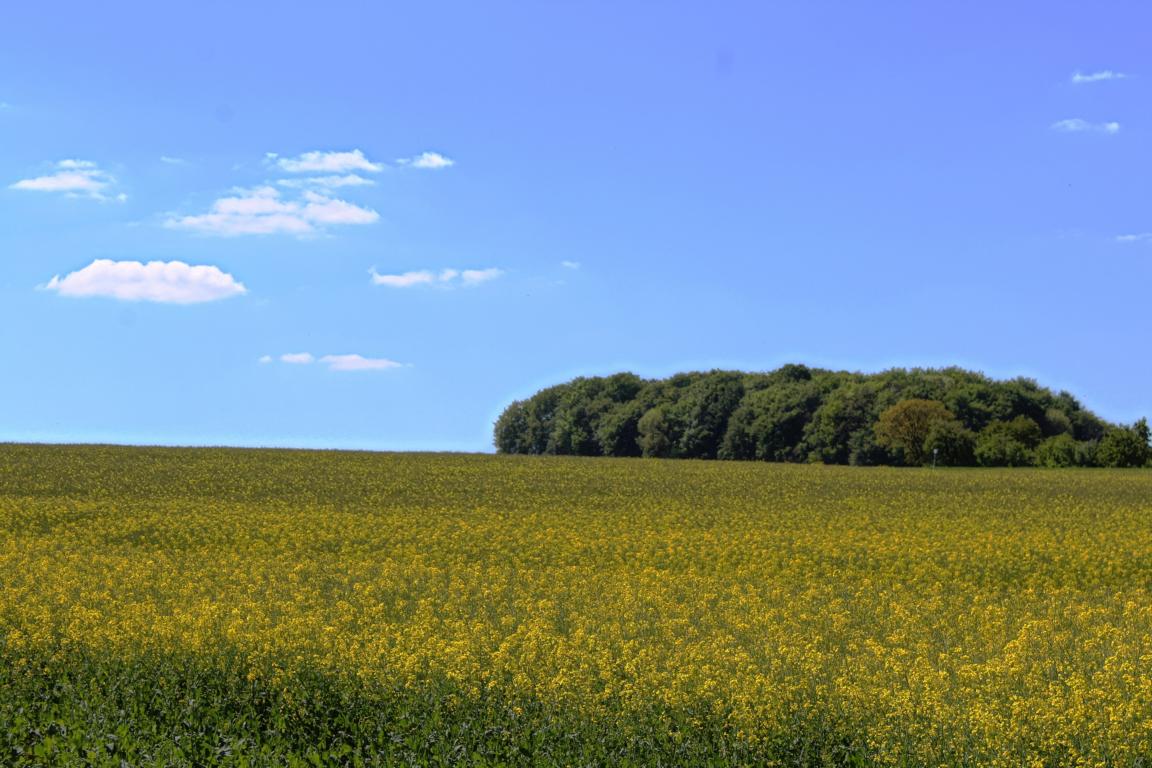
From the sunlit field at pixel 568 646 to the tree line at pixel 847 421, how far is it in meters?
54.1

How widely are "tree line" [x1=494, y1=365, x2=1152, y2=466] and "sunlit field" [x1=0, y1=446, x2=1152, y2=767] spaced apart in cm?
5411

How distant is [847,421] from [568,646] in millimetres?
86611

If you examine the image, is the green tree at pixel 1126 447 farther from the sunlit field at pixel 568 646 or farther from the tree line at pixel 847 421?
the sunlit field at pixel 568 646

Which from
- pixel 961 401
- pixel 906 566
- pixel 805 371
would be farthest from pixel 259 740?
pixel 805 371

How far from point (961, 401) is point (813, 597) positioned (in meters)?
81.7

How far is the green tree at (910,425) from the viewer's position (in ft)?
297

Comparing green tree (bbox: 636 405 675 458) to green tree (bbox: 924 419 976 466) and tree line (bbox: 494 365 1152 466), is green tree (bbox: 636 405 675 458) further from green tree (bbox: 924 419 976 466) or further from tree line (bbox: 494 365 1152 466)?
green tree (bbox: 924 419 976 466)

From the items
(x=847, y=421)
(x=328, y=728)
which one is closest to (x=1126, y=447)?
(x=847, y=421)

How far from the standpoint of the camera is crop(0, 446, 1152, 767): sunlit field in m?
11.7

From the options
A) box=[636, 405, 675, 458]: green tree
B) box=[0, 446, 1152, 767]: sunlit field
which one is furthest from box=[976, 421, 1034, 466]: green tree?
box=[0, 446, 1152, 767]: sunlit field

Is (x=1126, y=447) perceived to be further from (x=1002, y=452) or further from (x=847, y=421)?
(x=847, y=421)

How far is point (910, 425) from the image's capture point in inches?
3585

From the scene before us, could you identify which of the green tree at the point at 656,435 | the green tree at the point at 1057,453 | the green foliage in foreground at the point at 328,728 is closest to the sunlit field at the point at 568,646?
the green foliage in foreground at the point at 328,728

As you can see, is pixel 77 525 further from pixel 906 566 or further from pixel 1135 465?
pixel 1135 465
